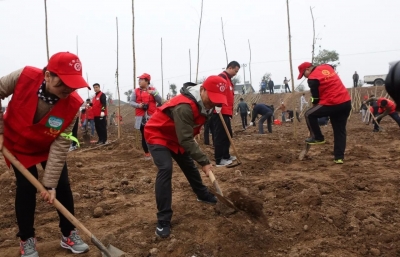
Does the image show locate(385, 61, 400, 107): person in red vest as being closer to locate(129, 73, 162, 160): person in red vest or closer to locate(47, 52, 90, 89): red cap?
locate(47, 52, 90, 89): red cap

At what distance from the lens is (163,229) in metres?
2.95

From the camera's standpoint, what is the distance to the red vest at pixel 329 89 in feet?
16.6

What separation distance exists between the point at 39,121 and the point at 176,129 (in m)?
0.97

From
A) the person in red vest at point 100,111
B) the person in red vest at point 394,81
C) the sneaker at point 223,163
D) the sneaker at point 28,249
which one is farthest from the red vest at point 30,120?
the person in red vest at point 100,111

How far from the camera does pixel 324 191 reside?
3.89 metres

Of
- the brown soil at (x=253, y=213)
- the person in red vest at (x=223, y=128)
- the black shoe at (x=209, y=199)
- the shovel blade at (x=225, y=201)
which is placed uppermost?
the person in red vest at (x=223, y=128)

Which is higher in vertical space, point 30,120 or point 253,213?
point 30,120

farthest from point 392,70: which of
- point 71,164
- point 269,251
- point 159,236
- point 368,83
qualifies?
point 368,83

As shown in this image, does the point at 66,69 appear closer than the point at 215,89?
Yes

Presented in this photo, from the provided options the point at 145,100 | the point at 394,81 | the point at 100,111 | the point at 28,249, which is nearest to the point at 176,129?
the point at 28,249

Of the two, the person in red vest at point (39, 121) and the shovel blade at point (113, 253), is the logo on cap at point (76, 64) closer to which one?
the person in red vest at point (39, 121)

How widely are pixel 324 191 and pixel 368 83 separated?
27.9 meters

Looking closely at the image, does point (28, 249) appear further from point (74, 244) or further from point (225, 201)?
point (225, 201)

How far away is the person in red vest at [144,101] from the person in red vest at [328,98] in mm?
2489
